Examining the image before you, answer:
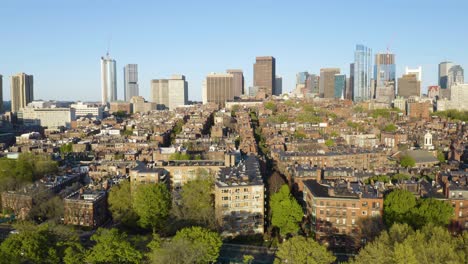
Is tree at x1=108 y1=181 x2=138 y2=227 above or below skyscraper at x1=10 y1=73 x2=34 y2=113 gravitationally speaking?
below

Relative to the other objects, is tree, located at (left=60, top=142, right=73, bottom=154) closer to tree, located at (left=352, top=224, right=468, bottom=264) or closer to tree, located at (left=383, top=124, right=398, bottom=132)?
tree, located at (left=352, top=224, right=468, bottom=264)

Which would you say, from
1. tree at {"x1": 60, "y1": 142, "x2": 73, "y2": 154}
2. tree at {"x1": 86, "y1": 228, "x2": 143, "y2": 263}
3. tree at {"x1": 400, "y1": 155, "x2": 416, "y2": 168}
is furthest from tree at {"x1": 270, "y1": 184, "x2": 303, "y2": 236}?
tree at {"x1": 60, "y1": 142, "x2": 73, "y2": 154}

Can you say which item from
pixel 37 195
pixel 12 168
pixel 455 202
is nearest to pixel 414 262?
pixel 455 202

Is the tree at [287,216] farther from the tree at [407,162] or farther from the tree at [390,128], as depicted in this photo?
the tree at [390,128]

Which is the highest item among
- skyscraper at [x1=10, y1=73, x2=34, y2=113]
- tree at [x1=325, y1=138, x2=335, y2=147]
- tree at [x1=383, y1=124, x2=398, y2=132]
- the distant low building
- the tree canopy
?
skyscraper at [x1=10, y1=73, x2=34, y2=113]

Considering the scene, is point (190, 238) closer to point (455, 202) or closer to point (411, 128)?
point (455, 202)

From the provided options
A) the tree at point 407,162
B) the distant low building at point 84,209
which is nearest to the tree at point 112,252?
the distant low building at point 84,209
